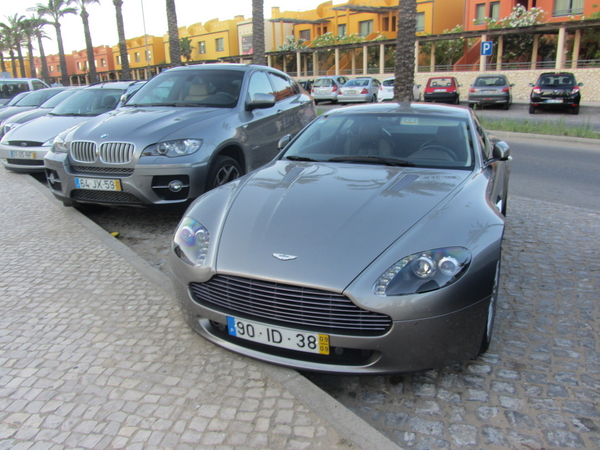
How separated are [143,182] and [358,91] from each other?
2463 cm

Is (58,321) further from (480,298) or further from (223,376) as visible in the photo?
(480,298)

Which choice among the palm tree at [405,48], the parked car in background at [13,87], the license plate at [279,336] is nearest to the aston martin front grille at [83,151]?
the license plate at [279,336]

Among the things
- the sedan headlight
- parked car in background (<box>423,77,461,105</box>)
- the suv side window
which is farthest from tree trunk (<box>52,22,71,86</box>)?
the sedan headlight

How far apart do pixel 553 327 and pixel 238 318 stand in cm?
220

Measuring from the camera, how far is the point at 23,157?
28.8 ft

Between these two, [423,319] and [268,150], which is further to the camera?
[268,150]

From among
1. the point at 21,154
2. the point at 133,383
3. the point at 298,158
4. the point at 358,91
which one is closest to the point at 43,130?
the point at 21,154

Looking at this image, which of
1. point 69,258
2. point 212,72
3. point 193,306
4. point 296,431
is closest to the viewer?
point 296,431

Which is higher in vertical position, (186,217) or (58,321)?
(186,217)

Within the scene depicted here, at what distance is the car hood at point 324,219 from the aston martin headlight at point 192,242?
141 millimetres

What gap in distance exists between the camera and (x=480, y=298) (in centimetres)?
267

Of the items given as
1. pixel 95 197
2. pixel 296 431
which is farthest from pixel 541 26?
pixel 296 431

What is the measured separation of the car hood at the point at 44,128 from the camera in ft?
28.7

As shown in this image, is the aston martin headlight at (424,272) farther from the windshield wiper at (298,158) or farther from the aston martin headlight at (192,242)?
the windshield wiper at (298,158)
